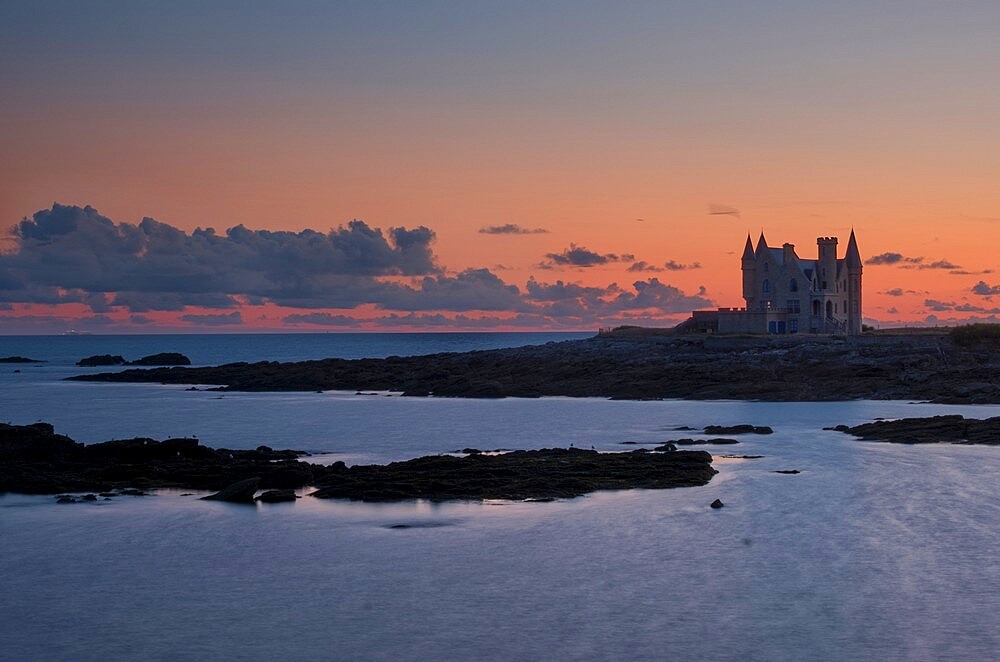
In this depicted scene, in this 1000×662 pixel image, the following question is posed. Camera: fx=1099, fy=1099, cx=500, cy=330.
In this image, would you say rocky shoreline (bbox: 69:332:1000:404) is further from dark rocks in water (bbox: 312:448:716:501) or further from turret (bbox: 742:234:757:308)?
dark rocks in water (bbox: 312:448:716:501)

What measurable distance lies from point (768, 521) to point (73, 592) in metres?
14.2

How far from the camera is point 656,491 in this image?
28.3m

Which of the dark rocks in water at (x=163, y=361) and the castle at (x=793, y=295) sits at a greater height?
the castle at (x=793, y=295)

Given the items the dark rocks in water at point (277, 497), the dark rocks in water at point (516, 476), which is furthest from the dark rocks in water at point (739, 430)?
the dark rocks in water at point (277, 497)

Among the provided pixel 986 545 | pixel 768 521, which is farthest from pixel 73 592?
pixel 986 545

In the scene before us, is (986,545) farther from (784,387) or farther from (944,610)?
(784,387)

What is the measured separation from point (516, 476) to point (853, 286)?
7340 centimetres

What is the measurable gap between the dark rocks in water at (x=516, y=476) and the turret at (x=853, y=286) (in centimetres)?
6746

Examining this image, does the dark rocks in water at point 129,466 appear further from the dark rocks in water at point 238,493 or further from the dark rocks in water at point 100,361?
the dark rocks in water at point 100,361

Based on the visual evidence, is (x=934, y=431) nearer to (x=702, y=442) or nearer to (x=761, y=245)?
(x=702, y=442)

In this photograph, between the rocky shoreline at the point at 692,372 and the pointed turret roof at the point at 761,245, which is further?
the pointed turret roof at the point at 761,245

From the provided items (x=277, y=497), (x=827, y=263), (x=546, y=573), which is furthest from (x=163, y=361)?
(x=546, y=573)

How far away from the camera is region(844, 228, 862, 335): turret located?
95875mm

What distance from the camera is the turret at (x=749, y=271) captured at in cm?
9569
